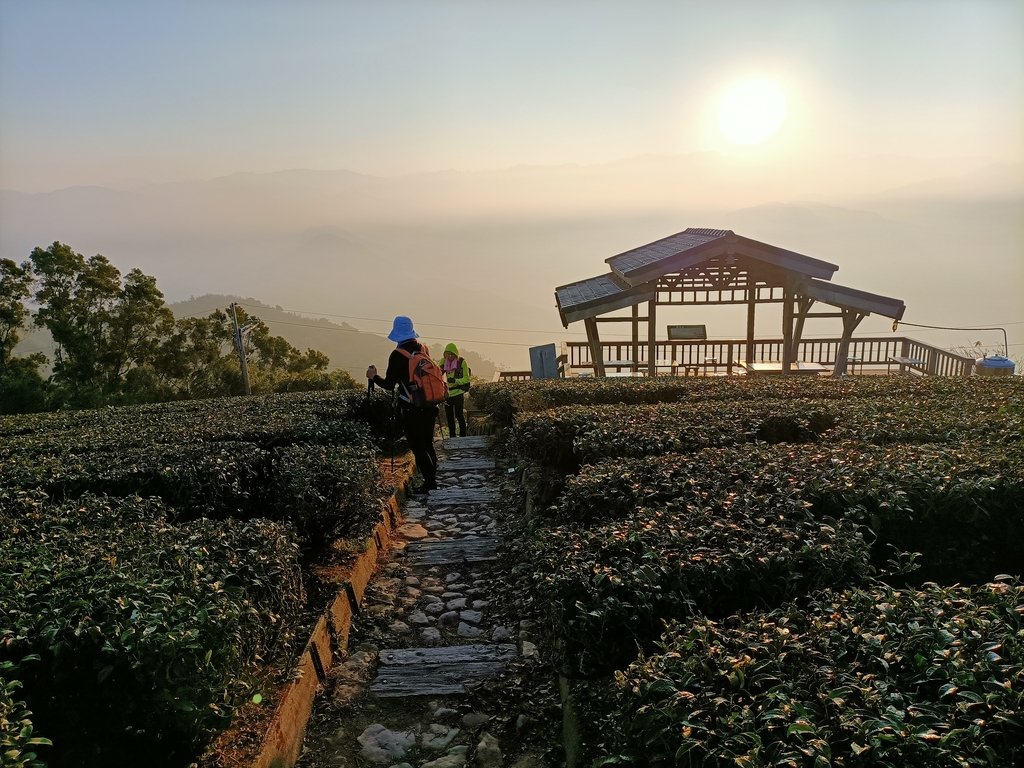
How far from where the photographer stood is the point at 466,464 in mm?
9594

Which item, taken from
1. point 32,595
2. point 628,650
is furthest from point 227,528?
point 628,650

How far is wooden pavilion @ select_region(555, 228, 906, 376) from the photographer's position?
1659 cm

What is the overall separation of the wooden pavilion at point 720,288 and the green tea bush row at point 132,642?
44.9ft

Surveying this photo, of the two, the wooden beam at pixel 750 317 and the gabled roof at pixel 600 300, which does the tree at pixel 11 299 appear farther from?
the wooden beam at pixel 750 317

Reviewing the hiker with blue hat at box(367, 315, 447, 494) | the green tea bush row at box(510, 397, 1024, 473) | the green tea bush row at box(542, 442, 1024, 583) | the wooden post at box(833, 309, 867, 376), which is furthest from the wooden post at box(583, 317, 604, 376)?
the green tea bush row at box(542, 442, 1024, 583)

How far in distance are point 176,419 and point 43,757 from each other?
7343 mm

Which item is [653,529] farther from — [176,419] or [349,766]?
[176,419]

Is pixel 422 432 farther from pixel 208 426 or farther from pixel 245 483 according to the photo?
pixel 208 426

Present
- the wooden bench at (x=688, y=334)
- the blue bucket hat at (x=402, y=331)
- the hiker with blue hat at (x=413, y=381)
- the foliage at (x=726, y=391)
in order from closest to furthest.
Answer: the hiker with blue hat at (x=413, y=381)
the blue bucket hat at (x=402, y=331)
the foliage at (x=726, y=391)
the wooden bench at (x=688, y=334)

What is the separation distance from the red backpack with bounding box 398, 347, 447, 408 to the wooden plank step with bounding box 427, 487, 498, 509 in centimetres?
124

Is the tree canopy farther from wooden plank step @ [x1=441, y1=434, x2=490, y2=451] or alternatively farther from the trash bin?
the trash bin

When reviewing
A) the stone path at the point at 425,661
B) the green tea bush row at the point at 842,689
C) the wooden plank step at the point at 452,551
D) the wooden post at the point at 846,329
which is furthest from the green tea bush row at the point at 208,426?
the wooden post at the point at 846,329

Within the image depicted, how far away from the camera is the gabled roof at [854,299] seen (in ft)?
53.5

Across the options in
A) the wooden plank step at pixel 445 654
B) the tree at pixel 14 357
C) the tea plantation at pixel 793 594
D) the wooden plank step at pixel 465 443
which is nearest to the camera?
the tea plantation at pixel 793 594
